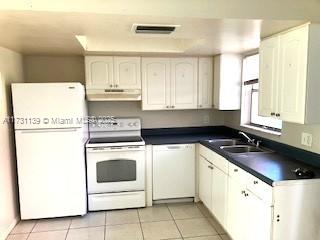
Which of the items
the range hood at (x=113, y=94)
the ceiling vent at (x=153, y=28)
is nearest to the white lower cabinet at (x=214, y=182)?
the range hood at (x=113, y=94)

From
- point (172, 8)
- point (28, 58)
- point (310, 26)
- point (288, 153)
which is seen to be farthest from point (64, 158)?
point (310, 26)

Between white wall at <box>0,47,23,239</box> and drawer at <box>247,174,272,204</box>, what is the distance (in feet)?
8.16

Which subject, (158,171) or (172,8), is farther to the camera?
(158,171)

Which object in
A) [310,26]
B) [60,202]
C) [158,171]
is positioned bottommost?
[60,202]

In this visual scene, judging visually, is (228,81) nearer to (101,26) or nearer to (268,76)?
(268,76)

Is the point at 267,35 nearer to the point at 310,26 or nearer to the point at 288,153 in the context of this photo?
the point at 310,26

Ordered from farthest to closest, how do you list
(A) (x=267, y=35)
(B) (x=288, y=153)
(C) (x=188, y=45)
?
(C) (x=188, y=45), (B) (x=288, y=153), (A) (x=267, y=35)

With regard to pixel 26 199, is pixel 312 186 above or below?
above

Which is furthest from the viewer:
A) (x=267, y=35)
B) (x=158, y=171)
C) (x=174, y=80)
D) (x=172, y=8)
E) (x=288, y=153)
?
(x=174, y=80)

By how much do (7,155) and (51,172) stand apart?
0.50m

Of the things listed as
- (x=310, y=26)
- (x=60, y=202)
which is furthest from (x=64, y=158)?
(x=310, y=26)

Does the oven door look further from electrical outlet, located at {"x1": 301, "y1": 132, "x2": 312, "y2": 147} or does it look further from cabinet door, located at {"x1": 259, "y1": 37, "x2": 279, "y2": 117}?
electrical outlet, located at {"x1": 301, "y1": 132, "x2": 312, "y2": 147}

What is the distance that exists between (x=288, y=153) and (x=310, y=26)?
1.28 m

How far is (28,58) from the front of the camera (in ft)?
12.2
